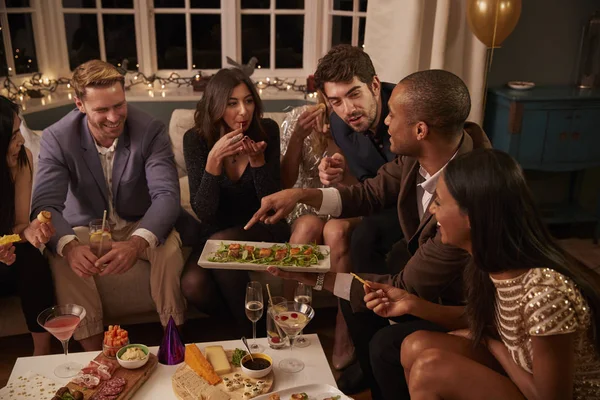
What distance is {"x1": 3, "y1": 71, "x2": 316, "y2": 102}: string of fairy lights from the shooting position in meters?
3.53

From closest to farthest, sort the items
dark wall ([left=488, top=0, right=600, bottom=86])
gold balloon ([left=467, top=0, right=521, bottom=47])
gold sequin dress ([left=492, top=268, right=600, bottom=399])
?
gold sequin dress ([left=492, top=268, right=600, bottom=399]), gold balloon ([left=467, top=0, right=521, bottom=47]), dark wall ([left=488, top=0, right=600, bottom=86])

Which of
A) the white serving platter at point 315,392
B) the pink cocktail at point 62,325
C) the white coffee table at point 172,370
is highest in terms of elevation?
the pink cocktail at point 62,325

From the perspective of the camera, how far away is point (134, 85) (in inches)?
152

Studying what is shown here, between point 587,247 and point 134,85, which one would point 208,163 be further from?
point 587,247

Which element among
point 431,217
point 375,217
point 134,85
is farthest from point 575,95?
point 134,85

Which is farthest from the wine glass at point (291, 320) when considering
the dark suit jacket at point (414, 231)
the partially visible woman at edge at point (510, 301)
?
the partially visible woman at edge at point (510, 301)

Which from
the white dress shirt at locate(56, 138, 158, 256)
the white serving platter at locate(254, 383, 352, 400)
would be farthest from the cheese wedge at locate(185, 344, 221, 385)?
the white dress shirt at locate(56, 138, 158, 256)

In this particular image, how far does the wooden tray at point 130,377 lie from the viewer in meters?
1.67

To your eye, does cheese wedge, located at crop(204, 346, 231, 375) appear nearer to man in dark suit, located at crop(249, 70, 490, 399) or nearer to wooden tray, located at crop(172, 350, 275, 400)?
wooden tray, located at crop(172, 350, 275, 400)

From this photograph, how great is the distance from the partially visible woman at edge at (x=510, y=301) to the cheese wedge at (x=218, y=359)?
1.83 feet

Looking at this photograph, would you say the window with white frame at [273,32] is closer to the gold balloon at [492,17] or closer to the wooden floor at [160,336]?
the gold balloon at [492,17]

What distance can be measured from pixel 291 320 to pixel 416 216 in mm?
689

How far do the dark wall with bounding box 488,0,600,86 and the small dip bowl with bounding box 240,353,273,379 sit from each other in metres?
2.59

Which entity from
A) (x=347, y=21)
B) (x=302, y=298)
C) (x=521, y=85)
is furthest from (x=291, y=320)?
(x=347, y=21)
